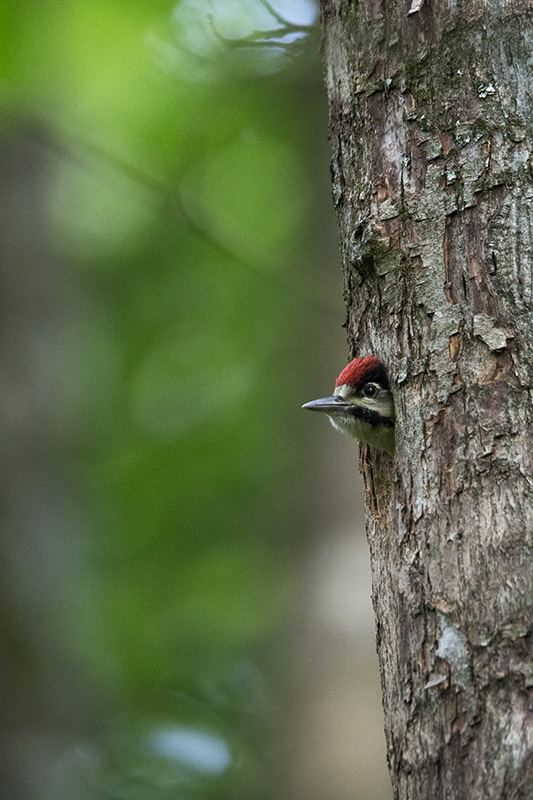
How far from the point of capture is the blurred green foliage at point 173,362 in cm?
598

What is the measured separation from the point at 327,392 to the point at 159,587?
326 centimetres

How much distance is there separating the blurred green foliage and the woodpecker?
2369mm

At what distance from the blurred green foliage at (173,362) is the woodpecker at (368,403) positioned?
237 cm

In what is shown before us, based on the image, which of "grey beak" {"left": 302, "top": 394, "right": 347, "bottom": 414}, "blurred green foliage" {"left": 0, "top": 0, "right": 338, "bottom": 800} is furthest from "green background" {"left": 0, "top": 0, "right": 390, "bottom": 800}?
"grey beak" {"left": 302, "top": 394, "right": 347, "bottom": 414}

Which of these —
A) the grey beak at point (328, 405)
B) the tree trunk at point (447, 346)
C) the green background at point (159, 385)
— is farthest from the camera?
the green background at point (159, 385)

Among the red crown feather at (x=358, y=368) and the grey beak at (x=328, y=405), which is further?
the grey beak at (x=328, y=405)

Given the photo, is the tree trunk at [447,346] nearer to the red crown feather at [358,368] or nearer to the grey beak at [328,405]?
the red crown feather at [358,368]

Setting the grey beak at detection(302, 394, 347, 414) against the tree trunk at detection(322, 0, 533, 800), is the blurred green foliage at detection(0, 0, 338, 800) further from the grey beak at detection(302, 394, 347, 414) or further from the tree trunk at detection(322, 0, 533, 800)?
the tree trunk at detection(322, 0, 533, 800)

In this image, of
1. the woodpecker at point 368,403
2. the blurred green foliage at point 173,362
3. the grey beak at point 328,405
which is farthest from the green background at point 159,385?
the woodpecker at point 368,403

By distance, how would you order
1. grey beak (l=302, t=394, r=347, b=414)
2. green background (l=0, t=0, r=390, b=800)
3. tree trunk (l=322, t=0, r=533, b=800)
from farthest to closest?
1. green background (l=0, t=0, r=390, b=800)
2. grey beak (l=302, t=394, r=347, b=414)
3. tree trunk (l=322, t=0, r=533, b=800)

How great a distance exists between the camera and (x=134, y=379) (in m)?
8.87

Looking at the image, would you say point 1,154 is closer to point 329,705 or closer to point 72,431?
point 72,431

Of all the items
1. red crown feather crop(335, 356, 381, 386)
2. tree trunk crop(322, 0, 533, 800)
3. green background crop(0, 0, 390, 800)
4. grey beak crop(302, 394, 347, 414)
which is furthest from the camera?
green background crop(0, 0, 390, 800)

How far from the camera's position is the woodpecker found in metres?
3.36
